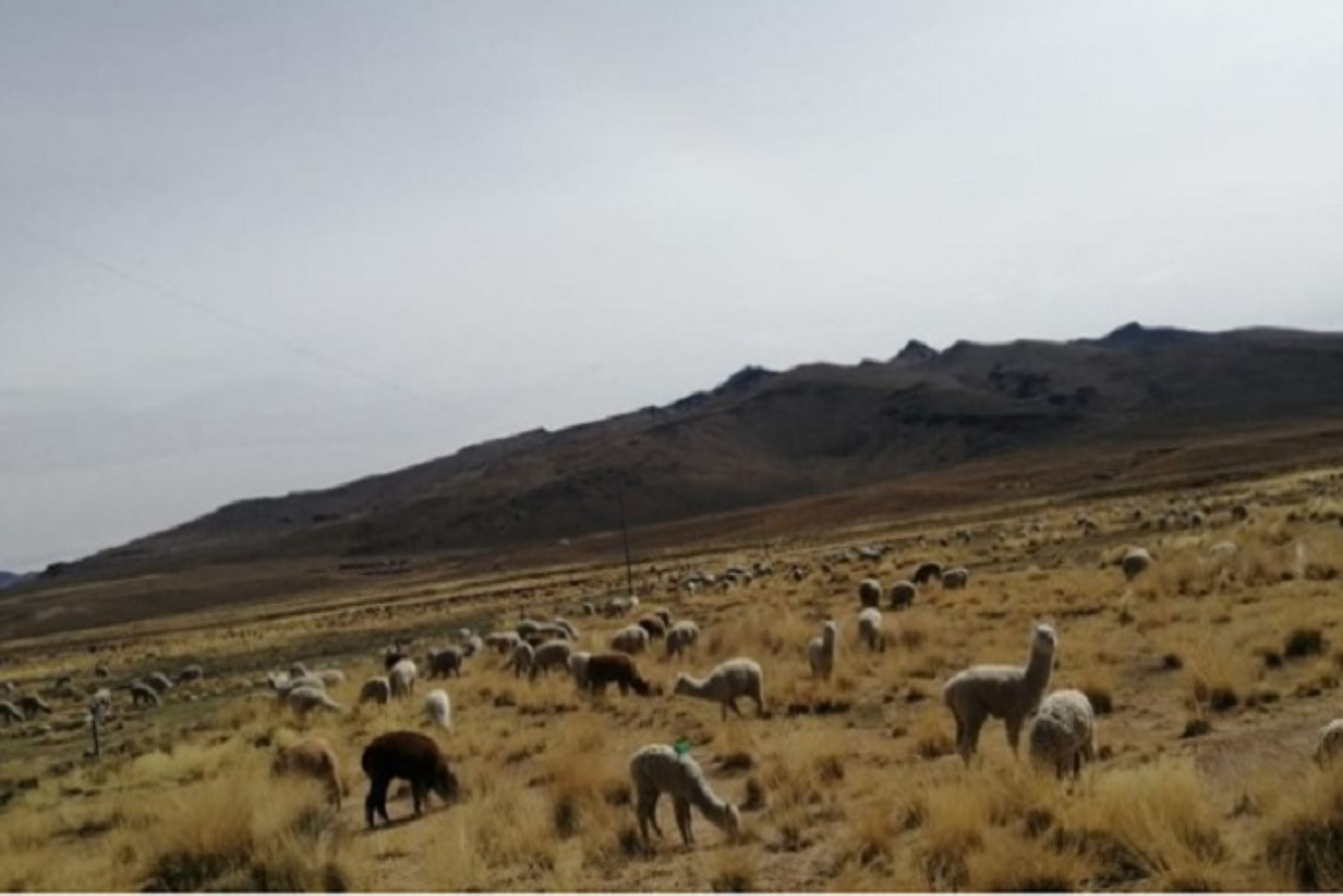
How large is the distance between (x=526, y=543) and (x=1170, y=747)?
484ft

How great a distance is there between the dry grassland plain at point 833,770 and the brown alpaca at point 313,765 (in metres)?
0.30

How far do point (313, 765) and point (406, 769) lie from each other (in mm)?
1951

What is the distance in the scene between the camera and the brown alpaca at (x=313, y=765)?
15.3 metres

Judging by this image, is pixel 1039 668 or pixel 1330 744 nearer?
pixel 1330 744

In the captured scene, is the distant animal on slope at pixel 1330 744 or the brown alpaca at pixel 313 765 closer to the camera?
the distant animal on slope at pixel 1330 744

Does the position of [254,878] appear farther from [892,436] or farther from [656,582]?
[892,436]

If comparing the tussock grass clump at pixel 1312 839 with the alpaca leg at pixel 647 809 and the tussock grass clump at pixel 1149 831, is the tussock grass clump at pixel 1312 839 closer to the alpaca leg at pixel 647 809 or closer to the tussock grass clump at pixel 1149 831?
the tussock grass clump at pixel 1149 831

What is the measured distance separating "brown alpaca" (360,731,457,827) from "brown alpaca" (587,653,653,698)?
275 inches

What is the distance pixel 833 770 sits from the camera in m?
13.0

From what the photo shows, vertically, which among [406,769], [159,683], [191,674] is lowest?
[191,674]

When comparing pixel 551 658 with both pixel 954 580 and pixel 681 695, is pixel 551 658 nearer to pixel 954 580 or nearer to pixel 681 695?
pixel 681 695

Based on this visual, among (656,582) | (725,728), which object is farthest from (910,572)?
(725,728)

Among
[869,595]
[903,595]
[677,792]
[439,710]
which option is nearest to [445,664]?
[439,710]

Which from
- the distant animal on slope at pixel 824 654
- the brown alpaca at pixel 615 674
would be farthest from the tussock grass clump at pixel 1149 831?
the brown alpaca at pixel 615 674
